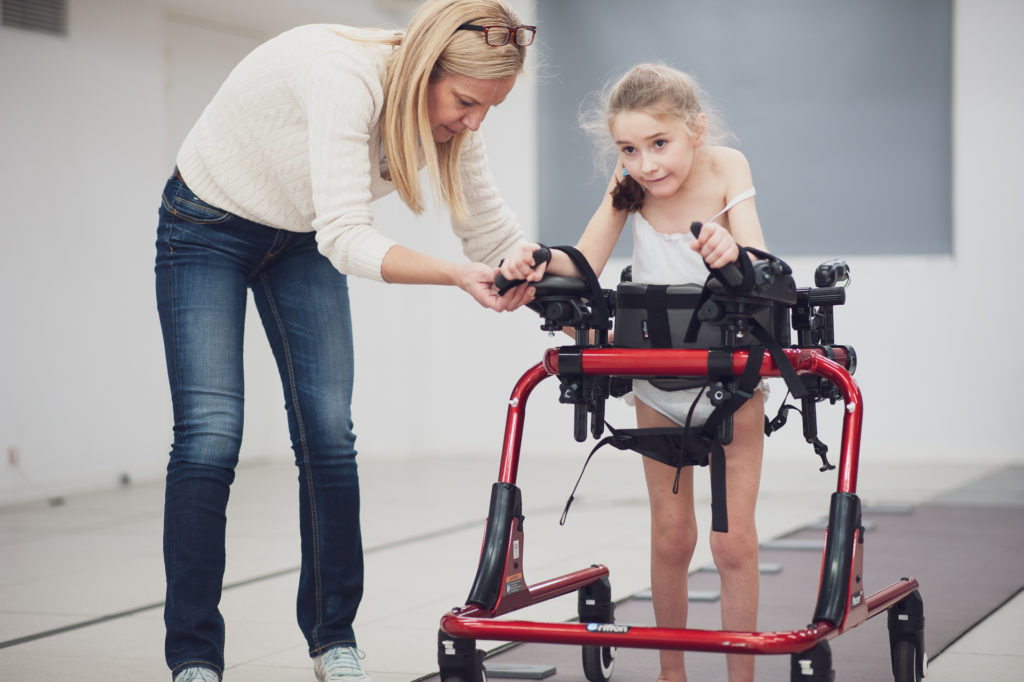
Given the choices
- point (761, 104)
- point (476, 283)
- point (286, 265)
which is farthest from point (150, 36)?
point (476, 283)

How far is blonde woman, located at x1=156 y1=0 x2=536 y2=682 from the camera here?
1952mm

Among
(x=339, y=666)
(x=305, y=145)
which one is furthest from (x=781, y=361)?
(x=339, y=666)

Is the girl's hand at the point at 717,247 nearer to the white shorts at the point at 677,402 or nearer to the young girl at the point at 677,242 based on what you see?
the young girl at the point at 677,242

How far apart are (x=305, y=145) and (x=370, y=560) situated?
194 cm

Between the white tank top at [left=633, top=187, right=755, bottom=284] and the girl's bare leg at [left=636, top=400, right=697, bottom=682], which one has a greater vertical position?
the white tank top at [left=633, top=187, right=755, bottom=284]

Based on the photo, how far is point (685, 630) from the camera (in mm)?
1661

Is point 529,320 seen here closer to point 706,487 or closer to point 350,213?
point 706,487

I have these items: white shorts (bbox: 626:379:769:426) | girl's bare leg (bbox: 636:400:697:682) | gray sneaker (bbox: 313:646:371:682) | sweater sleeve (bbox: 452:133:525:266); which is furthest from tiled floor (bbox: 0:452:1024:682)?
sweater sleeve (bbox: 452:133:525:266)

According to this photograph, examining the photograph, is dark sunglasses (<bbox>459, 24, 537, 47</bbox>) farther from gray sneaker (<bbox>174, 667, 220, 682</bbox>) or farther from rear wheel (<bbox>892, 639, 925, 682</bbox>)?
rear wheel (<bbox>892, 639, 925, 682</bbox>)

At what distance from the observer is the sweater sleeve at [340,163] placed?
1.93 m

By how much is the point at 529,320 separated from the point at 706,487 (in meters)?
2.20

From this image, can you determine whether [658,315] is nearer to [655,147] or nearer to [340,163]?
[655,147]

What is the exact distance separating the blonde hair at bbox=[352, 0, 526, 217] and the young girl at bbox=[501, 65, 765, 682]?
23cm

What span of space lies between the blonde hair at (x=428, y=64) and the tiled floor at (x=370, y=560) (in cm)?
100
